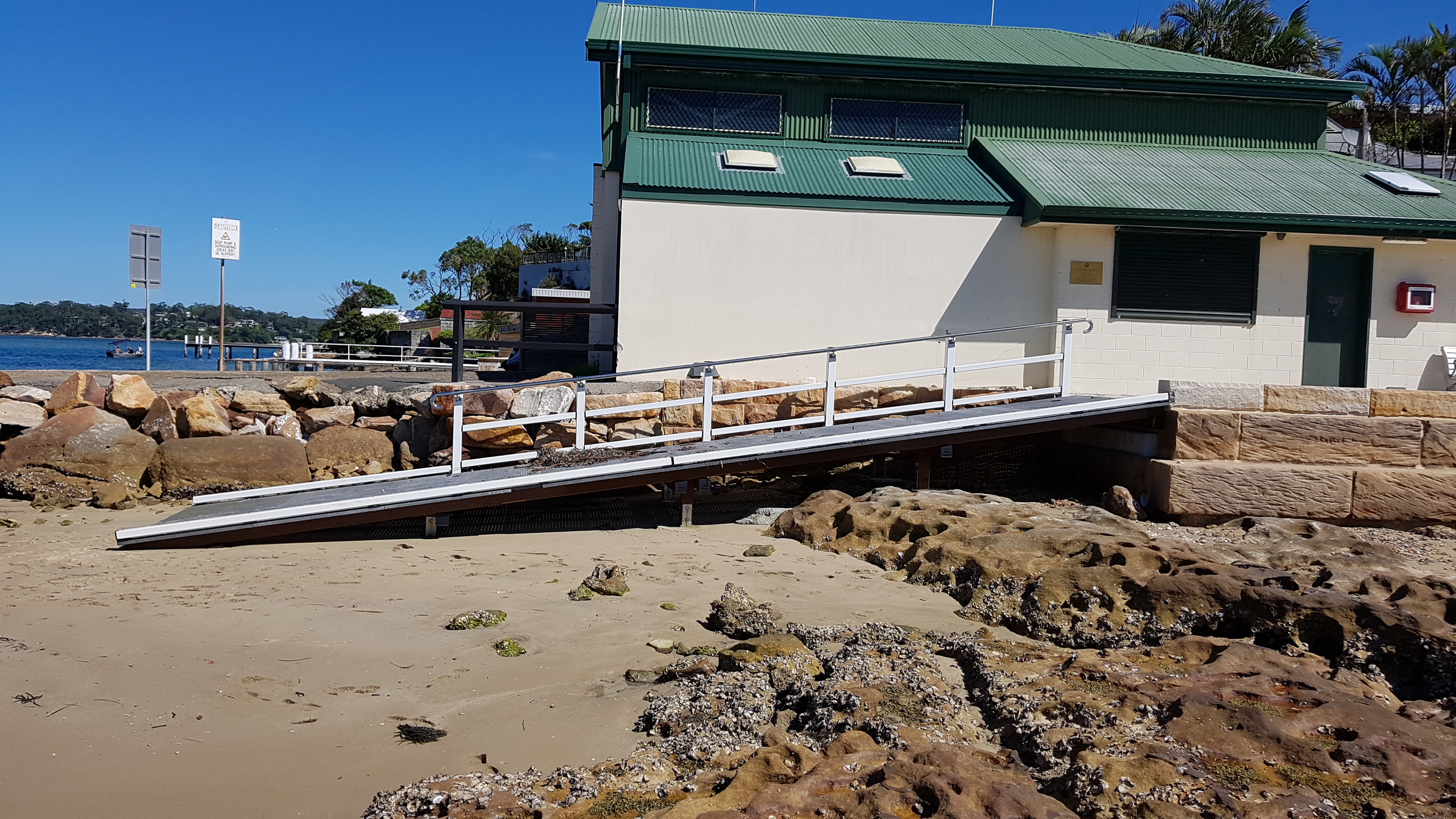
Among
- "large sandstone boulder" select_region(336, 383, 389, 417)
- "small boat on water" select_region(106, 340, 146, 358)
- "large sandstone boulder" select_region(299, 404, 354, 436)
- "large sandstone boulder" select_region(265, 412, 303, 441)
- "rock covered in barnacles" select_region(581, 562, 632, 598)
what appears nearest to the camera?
"rock covered in barnacles" select_region(581, 562, 632, 598)

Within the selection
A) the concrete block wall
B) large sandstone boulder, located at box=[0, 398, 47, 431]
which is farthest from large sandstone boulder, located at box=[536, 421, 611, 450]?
the concrete block wall

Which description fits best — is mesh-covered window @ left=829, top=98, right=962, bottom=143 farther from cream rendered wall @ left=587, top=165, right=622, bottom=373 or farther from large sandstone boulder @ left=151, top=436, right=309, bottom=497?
large sandstone boulder @ left=151, top=436, right=309, bottom=497

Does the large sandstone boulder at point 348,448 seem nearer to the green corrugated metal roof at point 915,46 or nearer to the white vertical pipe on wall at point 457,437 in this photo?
the white vertical pipe on wall at point 457,437

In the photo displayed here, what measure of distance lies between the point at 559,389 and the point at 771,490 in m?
2.65

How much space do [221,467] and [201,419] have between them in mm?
927

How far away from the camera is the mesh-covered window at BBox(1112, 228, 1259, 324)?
12133mm

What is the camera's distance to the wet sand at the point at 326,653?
13.3 feet

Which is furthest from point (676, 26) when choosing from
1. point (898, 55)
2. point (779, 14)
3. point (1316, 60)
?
point (1316, 60)

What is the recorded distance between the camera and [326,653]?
5.46 meters

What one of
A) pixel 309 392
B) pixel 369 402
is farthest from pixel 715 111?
pixel 309 392

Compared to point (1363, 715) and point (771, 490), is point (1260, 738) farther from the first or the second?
point (771, 490)

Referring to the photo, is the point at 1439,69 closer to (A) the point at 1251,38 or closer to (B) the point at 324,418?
(A) the point at 1251,38

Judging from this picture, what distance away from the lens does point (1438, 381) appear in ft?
40.2

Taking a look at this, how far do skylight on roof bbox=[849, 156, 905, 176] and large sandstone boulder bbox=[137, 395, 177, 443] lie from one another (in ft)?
30.1
